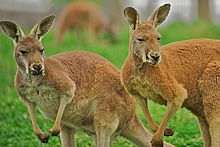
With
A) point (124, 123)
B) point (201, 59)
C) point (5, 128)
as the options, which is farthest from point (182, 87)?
point (5, 128)

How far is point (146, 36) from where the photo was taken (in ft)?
16.7

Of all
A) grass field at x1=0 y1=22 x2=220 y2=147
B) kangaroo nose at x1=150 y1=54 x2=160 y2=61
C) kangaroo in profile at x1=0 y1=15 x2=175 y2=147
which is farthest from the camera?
grass field at x1=0 y1=22 x2=220 y2=147

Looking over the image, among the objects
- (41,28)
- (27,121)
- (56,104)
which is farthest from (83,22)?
(56,104)

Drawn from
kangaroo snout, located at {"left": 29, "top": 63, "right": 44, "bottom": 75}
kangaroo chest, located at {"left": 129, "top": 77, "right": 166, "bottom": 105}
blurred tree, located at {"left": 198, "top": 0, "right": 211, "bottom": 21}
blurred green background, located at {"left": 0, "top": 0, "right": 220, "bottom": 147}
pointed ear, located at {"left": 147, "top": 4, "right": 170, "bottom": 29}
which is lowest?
blurred tree, located at {"left": 198, "top": 0, "right": 211, "bottom": 21}

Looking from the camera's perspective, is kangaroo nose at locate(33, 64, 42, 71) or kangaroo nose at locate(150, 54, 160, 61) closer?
kangaroo nose at locate(150, 54, 160, 61)

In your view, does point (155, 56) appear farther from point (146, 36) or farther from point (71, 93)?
point (71, 93)

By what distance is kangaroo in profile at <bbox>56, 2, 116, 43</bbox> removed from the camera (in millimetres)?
15402

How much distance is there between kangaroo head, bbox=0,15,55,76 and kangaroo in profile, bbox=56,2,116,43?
907cm

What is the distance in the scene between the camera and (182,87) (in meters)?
5.25

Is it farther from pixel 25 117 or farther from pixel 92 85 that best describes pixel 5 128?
pixel 92 85

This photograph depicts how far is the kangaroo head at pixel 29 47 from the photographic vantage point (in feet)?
17.7

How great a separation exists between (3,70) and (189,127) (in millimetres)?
4822

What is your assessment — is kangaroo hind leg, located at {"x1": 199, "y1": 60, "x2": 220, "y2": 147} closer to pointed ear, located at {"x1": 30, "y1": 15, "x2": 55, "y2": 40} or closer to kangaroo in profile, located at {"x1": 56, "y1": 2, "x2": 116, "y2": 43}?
pointed ear, located at {"x1": 30, "y1": 15, "x2": 55, "y2": 40}

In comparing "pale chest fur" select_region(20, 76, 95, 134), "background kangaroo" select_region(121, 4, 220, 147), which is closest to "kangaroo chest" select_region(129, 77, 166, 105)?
"background kangaroo" select_region(121, 4, 220, 147)
